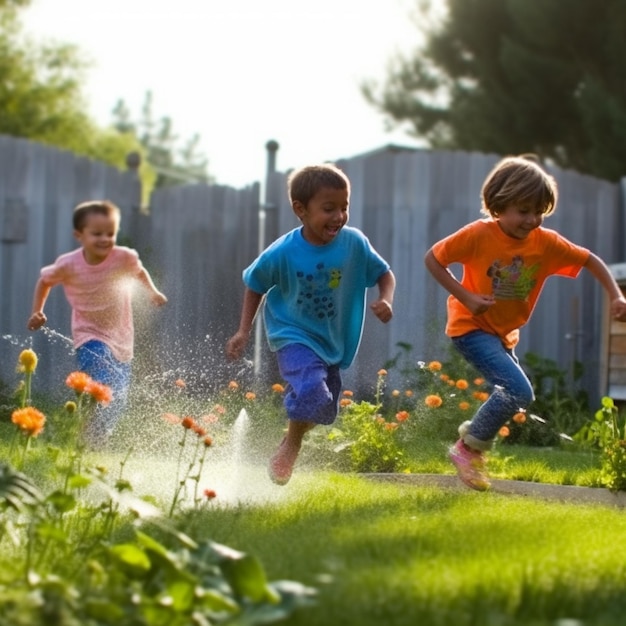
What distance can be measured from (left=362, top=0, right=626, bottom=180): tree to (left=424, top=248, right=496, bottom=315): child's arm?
11.0 meters

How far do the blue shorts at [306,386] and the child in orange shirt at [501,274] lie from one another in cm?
60

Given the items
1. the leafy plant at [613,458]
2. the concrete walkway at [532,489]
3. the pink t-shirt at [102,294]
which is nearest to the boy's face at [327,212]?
the concrete walkway at [532,489]

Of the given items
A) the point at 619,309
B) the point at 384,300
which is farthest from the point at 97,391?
the point at 619,309

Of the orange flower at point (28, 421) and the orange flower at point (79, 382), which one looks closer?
the orange flower at point (28, 421)

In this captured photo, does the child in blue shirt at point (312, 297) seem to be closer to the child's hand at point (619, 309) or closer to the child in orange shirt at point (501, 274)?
the child in orange shirt at point (501, 274)

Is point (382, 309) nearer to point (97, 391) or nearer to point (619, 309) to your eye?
point (619, 309)

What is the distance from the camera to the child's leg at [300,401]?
5078 millimetres

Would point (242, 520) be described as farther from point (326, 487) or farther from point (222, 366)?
point (222, 366)

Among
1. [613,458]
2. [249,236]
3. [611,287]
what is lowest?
[613,458]

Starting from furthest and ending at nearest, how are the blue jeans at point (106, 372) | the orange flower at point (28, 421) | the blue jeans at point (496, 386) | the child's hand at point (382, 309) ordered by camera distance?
the blue jeans at point (106, 372), the blue jeans at point (496, 386), the child's hand at point (382, 309), the orange flower at point (28, 421)

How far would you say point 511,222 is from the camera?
539 cm

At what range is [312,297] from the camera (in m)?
5.26

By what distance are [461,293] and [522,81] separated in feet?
42.5

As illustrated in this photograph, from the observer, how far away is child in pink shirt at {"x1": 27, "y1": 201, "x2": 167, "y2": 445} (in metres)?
6.89
